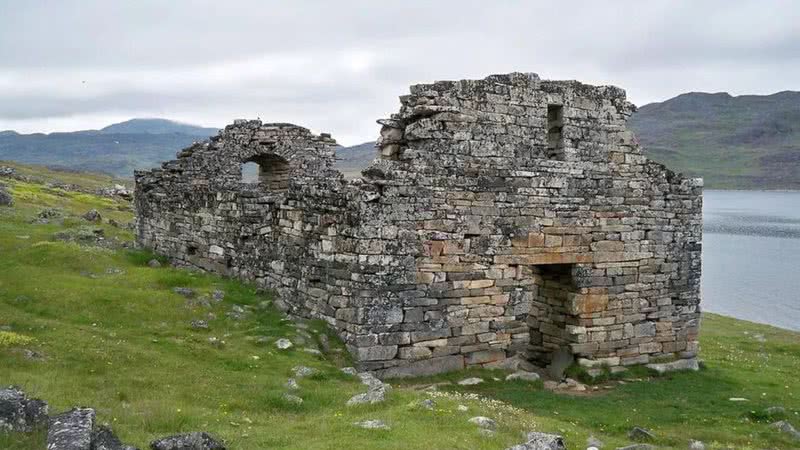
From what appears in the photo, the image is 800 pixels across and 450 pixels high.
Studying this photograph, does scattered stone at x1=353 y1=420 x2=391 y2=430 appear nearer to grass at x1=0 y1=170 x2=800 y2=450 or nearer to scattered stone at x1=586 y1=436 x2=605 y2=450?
grass at x1=0 y1=170 x2=800 y2=450

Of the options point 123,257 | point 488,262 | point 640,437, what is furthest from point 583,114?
point 123,257

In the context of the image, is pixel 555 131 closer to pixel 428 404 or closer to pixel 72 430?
pixel 428 404

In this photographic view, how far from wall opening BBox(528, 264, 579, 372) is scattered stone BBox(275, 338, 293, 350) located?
6322 mm

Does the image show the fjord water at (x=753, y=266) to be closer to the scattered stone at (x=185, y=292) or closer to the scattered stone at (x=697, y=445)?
the scattered stone at (x=697, y=445)

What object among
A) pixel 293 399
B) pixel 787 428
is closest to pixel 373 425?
pixel 293 399

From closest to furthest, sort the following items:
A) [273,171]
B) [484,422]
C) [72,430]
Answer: [72,430] < [484,422] < [273,171]

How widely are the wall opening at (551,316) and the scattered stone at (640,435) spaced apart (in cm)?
483

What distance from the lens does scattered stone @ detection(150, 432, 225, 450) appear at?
798 cm

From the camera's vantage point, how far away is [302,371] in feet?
42.3

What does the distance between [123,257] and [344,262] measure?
426 inches

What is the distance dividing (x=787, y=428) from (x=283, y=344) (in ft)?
→ 31.8

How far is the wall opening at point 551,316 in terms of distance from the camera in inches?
683

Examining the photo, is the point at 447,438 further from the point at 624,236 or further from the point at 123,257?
the point at 123,257

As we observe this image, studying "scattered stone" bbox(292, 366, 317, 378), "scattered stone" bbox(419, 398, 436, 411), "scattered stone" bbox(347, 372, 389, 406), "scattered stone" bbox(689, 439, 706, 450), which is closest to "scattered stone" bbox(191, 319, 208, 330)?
"scattered stone" bbox(292, 366, 317, 378)
